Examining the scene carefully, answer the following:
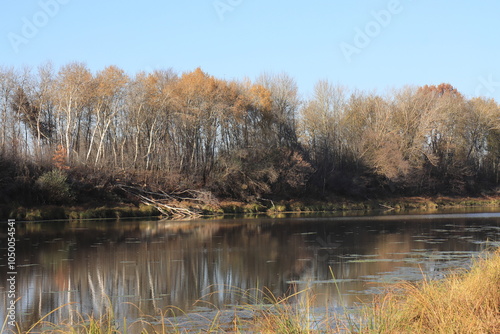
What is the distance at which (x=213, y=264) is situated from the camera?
1722 centimetres

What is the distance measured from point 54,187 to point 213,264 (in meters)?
22.9

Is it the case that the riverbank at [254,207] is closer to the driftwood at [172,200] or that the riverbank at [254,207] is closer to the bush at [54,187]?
the driftwood at [172,200]

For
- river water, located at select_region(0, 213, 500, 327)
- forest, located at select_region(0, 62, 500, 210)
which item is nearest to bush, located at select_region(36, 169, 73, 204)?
forest, located at select_region(0, 62, 500, 210)

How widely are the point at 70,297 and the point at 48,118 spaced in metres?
45.9

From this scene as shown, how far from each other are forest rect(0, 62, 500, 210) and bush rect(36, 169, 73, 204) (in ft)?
0.29

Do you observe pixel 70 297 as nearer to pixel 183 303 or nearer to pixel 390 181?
pixel 183 303

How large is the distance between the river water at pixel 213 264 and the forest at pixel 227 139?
14.3m

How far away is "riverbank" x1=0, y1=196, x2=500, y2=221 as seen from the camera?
1427 inches

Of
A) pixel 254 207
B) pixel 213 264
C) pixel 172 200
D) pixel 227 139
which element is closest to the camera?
pixel 213 264

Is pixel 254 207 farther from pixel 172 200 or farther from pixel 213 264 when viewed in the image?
pixel 213 264

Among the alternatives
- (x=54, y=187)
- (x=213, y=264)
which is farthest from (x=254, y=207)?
(x=213, y=264)

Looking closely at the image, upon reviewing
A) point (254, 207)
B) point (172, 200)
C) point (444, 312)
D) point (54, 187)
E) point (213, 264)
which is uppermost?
point (54, 187)

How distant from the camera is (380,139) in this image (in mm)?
60750

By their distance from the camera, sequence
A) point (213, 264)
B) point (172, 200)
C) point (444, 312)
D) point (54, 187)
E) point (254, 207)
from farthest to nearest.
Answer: point (254, 207) → point (172, 200) → point (54, 187) → point (213, 264) → point (444, 312)
